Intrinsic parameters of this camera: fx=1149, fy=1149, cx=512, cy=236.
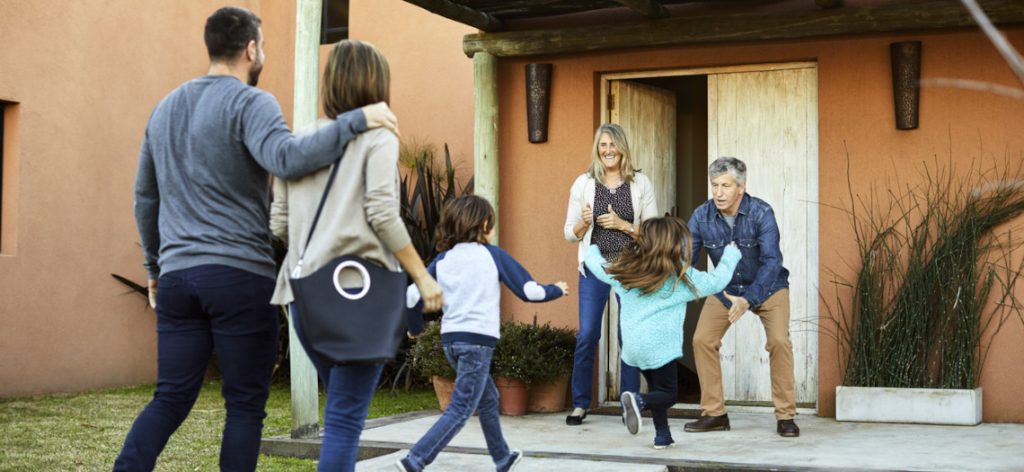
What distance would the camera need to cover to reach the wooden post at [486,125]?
7.39 meters

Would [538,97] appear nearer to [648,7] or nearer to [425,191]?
[648,7]

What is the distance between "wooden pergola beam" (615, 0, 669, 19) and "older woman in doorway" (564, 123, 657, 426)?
2.55ft

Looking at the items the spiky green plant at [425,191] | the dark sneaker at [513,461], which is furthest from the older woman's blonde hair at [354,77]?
the spiky green plant at [425,191]

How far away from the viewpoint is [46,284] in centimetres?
884

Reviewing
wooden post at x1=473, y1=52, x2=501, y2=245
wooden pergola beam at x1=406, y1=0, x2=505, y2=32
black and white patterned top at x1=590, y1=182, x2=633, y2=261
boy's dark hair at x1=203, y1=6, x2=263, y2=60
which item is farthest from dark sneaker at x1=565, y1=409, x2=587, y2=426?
boy's dark hair at x1=203, y1=6, x2=263, y2=60

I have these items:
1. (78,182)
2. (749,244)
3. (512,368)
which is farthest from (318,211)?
(78,182)

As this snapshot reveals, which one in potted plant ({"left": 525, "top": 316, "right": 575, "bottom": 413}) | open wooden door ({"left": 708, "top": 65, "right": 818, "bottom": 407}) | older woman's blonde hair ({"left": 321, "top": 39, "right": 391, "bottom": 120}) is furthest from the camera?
open wooden door ({"left": 708, "top": 65, "right": 818, "bottom": 407})

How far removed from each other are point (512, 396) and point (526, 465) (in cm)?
198

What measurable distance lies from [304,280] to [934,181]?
4.47 meters

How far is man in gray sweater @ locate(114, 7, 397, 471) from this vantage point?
3.20 m

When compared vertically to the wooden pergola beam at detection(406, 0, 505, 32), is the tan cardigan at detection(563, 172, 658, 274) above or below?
below

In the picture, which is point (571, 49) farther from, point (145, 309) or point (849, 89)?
point (145, 309)

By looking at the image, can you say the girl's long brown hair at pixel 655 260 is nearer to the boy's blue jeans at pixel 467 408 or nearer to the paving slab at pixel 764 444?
the paving slab at pixel 764 444

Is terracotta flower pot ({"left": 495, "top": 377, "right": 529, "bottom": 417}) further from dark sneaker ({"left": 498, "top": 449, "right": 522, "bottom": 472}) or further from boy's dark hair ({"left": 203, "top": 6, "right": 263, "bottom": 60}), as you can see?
boy's dark hair ({"left": 203, "top": 6, "right": 263, "bottom": 60})
